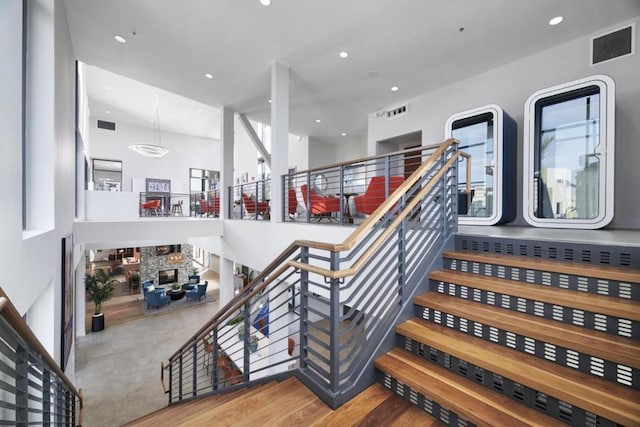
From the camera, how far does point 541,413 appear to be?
1371 mm

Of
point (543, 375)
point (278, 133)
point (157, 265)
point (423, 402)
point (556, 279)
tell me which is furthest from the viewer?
point (157, 265)

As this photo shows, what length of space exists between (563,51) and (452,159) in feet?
11.9

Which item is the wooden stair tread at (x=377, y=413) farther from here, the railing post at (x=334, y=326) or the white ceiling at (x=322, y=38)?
the white ceiling at (x=322, y=38)

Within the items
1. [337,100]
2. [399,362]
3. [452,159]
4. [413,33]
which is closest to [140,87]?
[337,100]

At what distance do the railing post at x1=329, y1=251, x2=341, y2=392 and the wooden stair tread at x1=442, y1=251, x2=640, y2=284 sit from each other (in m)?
1.46

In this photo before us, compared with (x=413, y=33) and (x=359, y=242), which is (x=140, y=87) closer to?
(x=413, y=33)

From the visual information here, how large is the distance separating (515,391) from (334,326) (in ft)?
3.37

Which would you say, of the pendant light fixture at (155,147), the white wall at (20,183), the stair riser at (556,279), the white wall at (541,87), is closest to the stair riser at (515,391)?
the stair riser at (556,279)

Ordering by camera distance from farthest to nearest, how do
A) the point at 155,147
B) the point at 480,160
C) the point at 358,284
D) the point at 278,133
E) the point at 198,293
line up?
the point at 198,293
the point at 155,147
the point at 278,133
the point at 480,160
the point at 358,284

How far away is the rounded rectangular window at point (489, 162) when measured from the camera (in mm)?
4277

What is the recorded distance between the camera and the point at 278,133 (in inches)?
202

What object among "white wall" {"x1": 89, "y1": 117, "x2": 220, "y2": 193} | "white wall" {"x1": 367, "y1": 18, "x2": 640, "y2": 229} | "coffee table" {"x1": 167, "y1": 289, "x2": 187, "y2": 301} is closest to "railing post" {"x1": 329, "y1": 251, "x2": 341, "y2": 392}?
"white wall" {"x1": 367, "y1": 18, "x2": 640, "y2": 229}

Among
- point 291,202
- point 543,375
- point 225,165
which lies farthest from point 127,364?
point 543,375

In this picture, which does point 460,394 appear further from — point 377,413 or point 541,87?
point 541,87
